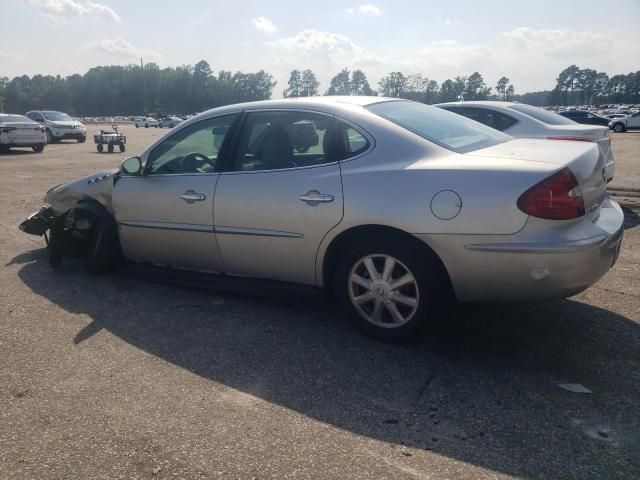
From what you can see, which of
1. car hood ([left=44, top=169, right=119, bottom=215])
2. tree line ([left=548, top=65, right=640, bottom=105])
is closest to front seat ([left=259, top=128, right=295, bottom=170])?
car hood ([left=44, top=169, right=119, bottom=215])

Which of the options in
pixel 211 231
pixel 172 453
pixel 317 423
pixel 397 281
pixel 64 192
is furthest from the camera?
pixel 64 192

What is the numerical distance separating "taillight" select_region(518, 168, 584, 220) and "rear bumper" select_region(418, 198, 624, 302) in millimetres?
91

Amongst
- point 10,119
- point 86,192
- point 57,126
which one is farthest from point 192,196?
point 57,126

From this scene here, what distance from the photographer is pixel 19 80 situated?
136375 millimetres

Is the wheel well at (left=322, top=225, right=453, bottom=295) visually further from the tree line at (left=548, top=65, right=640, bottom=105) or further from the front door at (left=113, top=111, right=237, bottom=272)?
the tree line at (left=548, top=65, right=640, bottom=105)

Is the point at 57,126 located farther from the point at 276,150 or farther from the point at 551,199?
the point at 551,199

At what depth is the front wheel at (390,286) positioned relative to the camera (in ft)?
11.0

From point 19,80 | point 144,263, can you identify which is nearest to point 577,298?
point 144,263

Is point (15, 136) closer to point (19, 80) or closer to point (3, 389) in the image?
point (3, 389)

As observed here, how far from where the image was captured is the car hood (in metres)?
5.11

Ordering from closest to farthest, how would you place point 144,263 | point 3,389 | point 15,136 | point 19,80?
point 3,389 < point 144,263 < point 15,136 < point 19,80

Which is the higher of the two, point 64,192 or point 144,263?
point 64,192

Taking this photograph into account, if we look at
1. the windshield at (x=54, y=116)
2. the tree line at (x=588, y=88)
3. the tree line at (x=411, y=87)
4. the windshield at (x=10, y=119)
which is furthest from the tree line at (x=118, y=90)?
the windshield at (x=10, y=119)

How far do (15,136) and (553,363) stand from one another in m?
21.1
